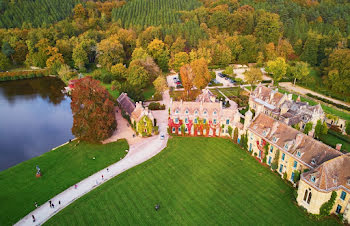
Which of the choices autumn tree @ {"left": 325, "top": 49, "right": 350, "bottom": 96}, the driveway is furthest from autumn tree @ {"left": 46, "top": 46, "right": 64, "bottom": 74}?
autumn tree @ {"left": 325, "top": 49, "right": 350, "bottom": 96}

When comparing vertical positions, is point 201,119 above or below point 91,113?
below

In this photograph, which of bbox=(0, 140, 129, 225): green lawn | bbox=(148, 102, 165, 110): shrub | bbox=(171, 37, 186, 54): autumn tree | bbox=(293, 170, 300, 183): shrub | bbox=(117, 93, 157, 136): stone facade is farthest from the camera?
bbox=(171, 37, 186, 54): autumn tree

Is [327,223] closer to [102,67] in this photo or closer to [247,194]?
[247,194]

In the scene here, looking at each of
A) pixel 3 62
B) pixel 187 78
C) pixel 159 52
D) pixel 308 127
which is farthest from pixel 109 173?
pixel 3 62

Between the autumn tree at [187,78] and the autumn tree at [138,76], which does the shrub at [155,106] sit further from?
the autumn tree at [138,76]

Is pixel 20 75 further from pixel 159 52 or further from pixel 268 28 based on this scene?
pixel 268 28

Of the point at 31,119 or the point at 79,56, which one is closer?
the point at 31,119

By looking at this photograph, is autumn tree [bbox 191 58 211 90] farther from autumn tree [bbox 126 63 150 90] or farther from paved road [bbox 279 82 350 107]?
paved road [bbox 279 82 350 107]

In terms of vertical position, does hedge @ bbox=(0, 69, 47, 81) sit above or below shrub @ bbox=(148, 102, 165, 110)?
above
